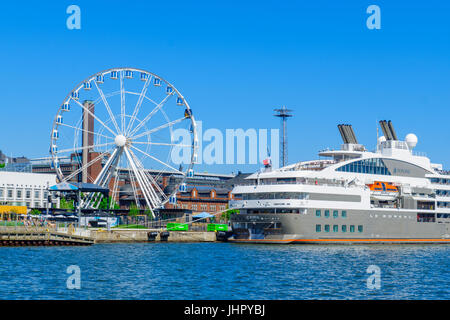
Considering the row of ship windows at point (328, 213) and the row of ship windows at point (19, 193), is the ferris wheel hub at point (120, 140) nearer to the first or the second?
the row of ship windows at point (328, 213)

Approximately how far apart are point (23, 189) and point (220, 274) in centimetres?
8473

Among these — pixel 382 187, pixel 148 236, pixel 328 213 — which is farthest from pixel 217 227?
pixel 382 187

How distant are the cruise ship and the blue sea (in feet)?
32.7

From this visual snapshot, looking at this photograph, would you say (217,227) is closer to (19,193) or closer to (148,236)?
(148,236)

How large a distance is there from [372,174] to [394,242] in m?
9.04

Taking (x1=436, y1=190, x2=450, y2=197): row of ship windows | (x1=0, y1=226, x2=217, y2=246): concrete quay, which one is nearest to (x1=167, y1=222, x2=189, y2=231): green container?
(x1=0, y1=226, x2=217, y2=246): concrete quay

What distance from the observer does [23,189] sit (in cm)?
12131

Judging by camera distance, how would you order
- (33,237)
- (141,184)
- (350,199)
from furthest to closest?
(141,184) < (350,199) < (33,237)

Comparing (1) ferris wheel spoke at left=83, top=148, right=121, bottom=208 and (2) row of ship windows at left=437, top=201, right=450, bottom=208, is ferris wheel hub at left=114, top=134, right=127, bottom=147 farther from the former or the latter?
(2) row of ship windows at left=437, top=201, right=450, bottom=208

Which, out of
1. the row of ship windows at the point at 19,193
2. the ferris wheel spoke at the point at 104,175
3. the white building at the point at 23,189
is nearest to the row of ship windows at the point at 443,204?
the ferris wheel spoke at the point at 104,175

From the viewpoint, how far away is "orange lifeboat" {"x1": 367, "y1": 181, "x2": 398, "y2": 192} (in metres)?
83.1

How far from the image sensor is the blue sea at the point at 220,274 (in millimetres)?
35406
